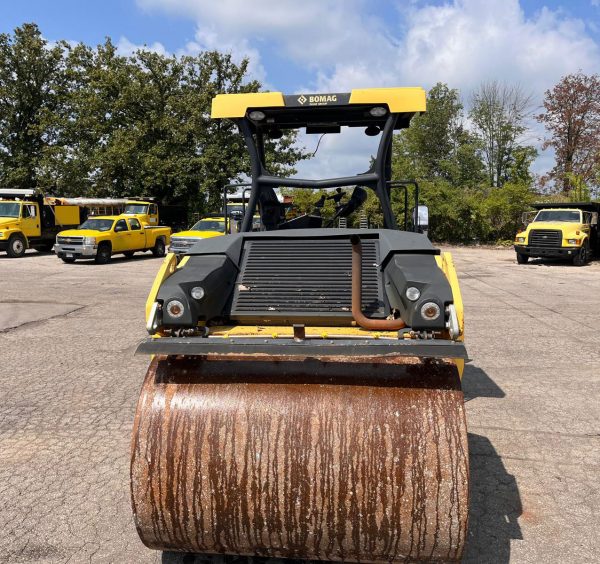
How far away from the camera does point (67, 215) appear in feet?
83.8

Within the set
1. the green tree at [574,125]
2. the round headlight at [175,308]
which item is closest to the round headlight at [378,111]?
the round headlight at [175,308]

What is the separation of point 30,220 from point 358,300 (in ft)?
77.3

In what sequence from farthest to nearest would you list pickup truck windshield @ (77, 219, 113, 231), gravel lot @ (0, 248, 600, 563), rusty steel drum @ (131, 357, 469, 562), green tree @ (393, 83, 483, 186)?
1. green tree @ (393, 83, 483, 186)
2. pickup truck windshield @ (77, 219, 113, 231)
3. gravel lot @ (0, 248, 600, 563)
4. rusty steel drum @ (131, 357, 469, 562)

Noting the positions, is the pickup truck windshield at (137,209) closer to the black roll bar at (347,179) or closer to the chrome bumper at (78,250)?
the chrome bumper at (78,250)

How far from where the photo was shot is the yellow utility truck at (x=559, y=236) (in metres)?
20.5

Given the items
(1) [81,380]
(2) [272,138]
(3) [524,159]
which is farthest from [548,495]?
(3) [524,159]

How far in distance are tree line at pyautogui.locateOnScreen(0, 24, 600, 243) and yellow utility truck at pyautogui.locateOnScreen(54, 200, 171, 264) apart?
8925 millimetres

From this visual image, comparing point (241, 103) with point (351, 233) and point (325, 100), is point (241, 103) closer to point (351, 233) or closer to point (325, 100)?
point (325, 100)

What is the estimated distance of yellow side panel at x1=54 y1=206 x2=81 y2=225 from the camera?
82.1 feet

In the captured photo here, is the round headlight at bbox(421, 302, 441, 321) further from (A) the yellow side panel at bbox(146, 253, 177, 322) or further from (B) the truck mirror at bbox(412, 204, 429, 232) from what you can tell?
(B) the truck mirror at bbox(412, 204, 429, 232)

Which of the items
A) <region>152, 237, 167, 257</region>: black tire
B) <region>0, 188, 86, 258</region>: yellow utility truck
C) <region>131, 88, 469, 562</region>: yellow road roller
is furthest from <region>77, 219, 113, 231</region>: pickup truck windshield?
<region>131, 88, 469, 562</region>: yellow road roller

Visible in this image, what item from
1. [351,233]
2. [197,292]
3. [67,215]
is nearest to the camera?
[197,292]

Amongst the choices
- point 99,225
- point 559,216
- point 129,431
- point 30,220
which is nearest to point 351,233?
point 129,431

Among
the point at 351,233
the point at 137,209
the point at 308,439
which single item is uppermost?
the point at 137,209
